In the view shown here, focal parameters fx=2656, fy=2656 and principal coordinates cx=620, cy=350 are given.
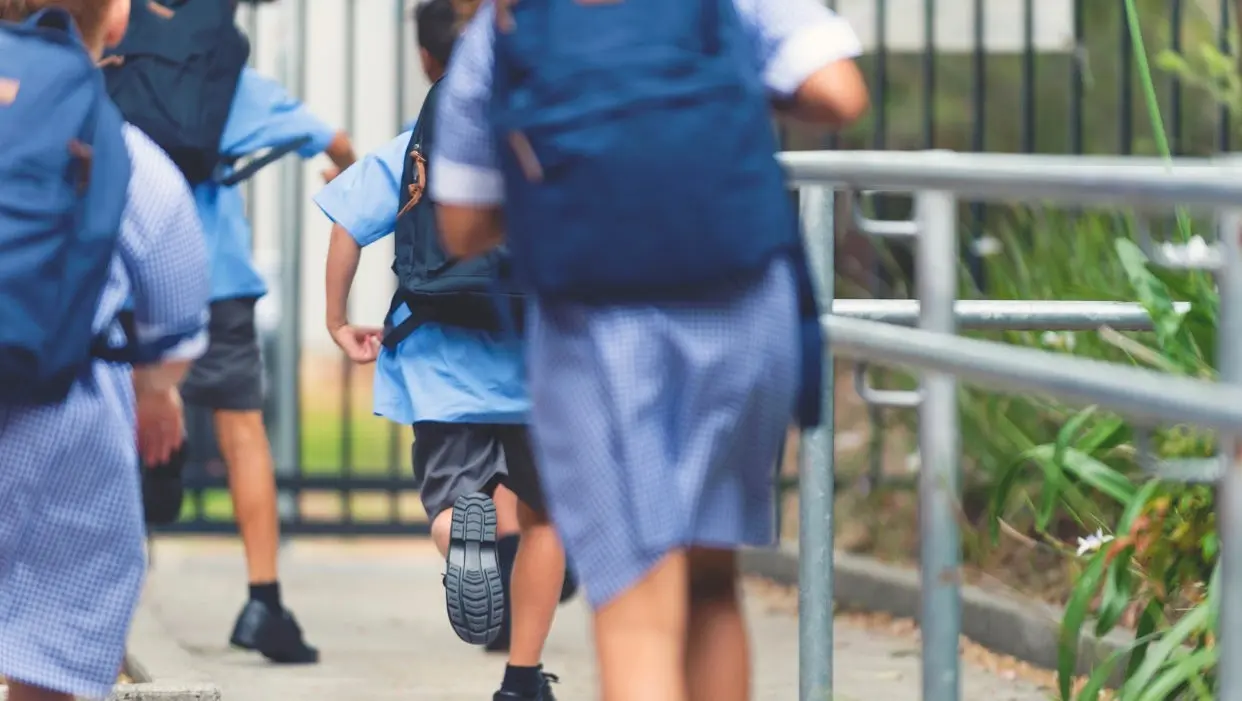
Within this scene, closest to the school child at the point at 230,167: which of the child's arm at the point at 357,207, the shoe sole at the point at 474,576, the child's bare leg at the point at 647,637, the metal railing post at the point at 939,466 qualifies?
the child's arm at the point at 357,207

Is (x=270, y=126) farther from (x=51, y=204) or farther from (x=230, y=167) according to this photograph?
(x=51, y=204)

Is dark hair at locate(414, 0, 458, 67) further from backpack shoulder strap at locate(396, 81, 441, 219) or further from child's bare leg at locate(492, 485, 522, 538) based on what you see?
child's bare leg at locate(492, 485, 522, 538)

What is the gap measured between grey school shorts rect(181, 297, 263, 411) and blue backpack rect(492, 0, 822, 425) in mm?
3295

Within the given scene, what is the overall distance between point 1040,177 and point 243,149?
11.3ft

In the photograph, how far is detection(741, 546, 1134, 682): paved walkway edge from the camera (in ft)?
19.6

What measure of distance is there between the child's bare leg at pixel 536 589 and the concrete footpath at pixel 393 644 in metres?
0.72

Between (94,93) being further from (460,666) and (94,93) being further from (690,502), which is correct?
(460,666)

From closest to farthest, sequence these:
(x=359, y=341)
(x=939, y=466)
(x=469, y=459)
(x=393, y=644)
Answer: (x=939, y=466) → (x=469, y=459) → (x=359, y=341) → (x=393, y=644)

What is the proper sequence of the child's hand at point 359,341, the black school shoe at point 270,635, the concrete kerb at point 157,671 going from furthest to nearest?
the black school shoe at point 270,635
the child's hand at point 359,341
the concrete kerb at point 157,671

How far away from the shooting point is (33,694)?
144 inches

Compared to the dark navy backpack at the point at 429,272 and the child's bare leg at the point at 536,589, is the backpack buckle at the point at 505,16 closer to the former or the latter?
the dark navy backpack at the point at 429,272

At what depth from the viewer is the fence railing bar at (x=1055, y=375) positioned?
9.42 ft

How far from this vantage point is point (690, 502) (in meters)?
3.26

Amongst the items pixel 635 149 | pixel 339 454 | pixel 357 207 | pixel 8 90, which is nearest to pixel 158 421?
pixel 8 90
